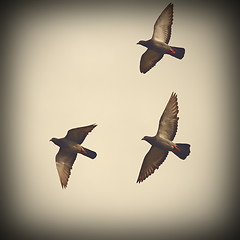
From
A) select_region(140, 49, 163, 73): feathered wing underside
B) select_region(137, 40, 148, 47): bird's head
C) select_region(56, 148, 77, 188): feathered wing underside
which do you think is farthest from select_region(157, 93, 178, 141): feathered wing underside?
select_region(56, 148, 77, 188): feathered wing underside

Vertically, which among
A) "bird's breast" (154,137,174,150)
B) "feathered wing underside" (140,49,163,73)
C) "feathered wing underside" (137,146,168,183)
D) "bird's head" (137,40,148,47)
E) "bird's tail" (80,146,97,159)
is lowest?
"feathered wing underside" (137,146,168,183)

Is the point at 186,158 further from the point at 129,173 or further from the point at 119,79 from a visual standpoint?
the point at 119,79

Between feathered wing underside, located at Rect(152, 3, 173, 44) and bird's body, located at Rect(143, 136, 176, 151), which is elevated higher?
feathered wing underside, located at Rect(152, 3, 173, 44)

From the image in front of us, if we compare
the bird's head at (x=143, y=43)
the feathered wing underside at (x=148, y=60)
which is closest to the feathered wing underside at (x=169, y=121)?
the feathered wing underside at (x=148, y=60)

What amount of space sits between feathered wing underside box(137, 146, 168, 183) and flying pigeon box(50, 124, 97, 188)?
10.0 inches

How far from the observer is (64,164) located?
1957mm

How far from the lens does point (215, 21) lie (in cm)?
211

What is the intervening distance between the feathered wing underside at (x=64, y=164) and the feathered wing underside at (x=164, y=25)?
76 cm

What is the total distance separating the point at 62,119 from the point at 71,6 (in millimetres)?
624

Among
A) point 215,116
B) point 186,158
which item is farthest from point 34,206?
point 215,116

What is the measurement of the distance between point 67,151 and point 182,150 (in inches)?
22.9

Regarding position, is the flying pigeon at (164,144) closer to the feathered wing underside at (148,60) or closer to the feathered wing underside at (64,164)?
the feathered wing underside at (148,60)

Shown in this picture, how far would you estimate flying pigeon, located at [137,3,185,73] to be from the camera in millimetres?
1981

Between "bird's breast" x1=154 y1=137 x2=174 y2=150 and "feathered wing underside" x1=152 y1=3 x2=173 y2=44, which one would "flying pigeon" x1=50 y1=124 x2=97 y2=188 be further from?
"feathered wing underside" x1=152 y1=3 x2=173 y2=44
